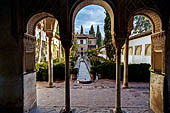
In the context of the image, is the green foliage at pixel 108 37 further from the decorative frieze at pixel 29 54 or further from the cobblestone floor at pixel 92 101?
the decorative frieze at pixel 29 54

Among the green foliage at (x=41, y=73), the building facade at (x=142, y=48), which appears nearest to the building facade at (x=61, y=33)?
the green foliage at (x=41, y=73)

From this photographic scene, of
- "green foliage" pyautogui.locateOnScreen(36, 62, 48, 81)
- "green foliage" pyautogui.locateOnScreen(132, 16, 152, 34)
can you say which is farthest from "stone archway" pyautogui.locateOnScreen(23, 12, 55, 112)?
"green foliage" pyautogui.locateOnScreen(132, 16, 152, 34)

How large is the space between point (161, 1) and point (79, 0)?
2.89 m

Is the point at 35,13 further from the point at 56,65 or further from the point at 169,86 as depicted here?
the point at 56,65

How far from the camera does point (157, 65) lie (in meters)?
4.47

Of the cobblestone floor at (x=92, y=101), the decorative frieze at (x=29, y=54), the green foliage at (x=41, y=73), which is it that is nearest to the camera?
the decorative frieze at (x=29, y=54)

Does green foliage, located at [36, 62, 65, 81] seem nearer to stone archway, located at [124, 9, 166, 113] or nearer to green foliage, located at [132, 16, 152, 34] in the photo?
stone archway, located at [124, 9, 166, 113]

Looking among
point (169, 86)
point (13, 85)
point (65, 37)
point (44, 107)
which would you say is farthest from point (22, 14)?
point (169, 86)

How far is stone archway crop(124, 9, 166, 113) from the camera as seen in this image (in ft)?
13.2

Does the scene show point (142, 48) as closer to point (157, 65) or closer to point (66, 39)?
point (157, 65)

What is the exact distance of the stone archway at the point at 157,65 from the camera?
403 centimetres

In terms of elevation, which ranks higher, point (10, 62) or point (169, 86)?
point (10, 62)

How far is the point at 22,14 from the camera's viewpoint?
161 inches

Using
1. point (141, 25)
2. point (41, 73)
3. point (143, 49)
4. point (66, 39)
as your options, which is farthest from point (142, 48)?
point (141, 25)
